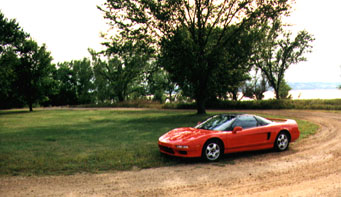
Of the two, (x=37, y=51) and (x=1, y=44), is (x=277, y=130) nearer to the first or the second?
(x=1, y=44)

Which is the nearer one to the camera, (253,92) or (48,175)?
(48,175)

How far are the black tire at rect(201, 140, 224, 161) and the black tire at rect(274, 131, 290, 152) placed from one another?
93.1 inches

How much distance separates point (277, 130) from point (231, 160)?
7.78 ft

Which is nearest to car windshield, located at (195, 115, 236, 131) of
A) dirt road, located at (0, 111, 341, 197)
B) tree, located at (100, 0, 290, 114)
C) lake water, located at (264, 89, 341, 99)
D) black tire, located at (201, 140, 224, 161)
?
black tire, located at (201, 140, 224, 161)

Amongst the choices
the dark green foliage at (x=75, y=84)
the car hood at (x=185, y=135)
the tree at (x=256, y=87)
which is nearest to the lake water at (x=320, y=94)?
the tree at (x=256, y=87)

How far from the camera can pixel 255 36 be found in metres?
24.9

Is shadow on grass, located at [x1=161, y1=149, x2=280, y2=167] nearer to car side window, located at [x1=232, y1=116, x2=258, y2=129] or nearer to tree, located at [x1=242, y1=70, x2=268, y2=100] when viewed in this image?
car side window, located at [x1=232, y1=116, x2=258, y2=129]

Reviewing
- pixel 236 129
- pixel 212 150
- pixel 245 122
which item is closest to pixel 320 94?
pixel 245 122

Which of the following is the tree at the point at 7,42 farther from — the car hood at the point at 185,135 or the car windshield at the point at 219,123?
the car windshield at the point at 219,123

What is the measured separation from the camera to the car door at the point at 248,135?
30.9 feet

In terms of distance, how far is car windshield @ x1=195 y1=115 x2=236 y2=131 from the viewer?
383 inches

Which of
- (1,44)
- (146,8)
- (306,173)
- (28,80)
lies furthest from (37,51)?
(306,173)

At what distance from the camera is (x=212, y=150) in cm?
901

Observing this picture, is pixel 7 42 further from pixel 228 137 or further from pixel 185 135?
pixel 228 137
